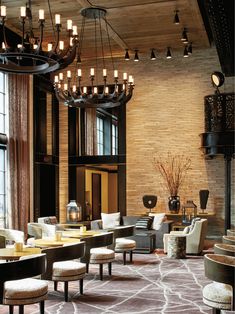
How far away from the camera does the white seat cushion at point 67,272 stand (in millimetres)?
5988

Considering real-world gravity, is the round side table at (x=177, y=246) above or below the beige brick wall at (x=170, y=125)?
below

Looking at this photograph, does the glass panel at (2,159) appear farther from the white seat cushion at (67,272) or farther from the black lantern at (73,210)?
the white seat cushion at (67,272)

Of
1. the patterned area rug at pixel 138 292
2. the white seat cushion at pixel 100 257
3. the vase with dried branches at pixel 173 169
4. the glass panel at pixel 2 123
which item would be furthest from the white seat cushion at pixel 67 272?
the vase with dried branches at pixel 173 169

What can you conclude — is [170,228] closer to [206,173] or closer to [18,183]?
[206,173]

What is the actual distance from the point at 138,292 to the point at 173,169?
730 cm

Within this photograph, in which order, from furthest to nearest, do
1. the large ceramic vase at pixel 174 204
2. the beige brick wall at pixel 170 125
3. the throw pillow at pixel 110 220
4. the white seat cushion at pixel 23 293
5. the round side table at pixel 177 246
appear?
the beige brick wall at pixel 170 125, the large ceramic vase at pixel 174 204, the throw pillow at pixel 110 220, the round side table at pixel 177 246, the white seat cushion at pixel 23 293

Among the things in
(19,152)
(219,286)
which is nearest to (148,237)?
(19,152)

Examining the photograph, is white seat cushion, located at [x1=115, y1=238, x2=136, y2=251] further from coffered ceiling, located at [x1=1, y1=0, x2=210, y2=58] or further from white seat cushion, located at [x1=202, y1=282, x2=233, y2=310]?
coffered ceiling, located at [x1=1, y1=0, x2=210, y2=58]

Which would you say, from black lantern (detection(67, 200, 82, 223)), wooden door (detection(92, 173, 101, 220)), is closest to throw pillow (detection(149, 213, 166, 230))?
black lantern (detection(67, 200, 82, 223))

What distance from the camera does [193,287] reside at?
6.99 meters

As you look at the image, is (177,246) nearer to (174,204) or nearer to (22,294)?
(174,204)

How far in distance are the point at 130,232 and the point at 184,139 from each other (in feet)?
18.2

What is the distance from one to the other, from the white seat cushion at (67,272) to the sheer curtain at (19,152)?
5246 millimetres

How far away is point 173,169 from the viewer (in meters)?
13.6
